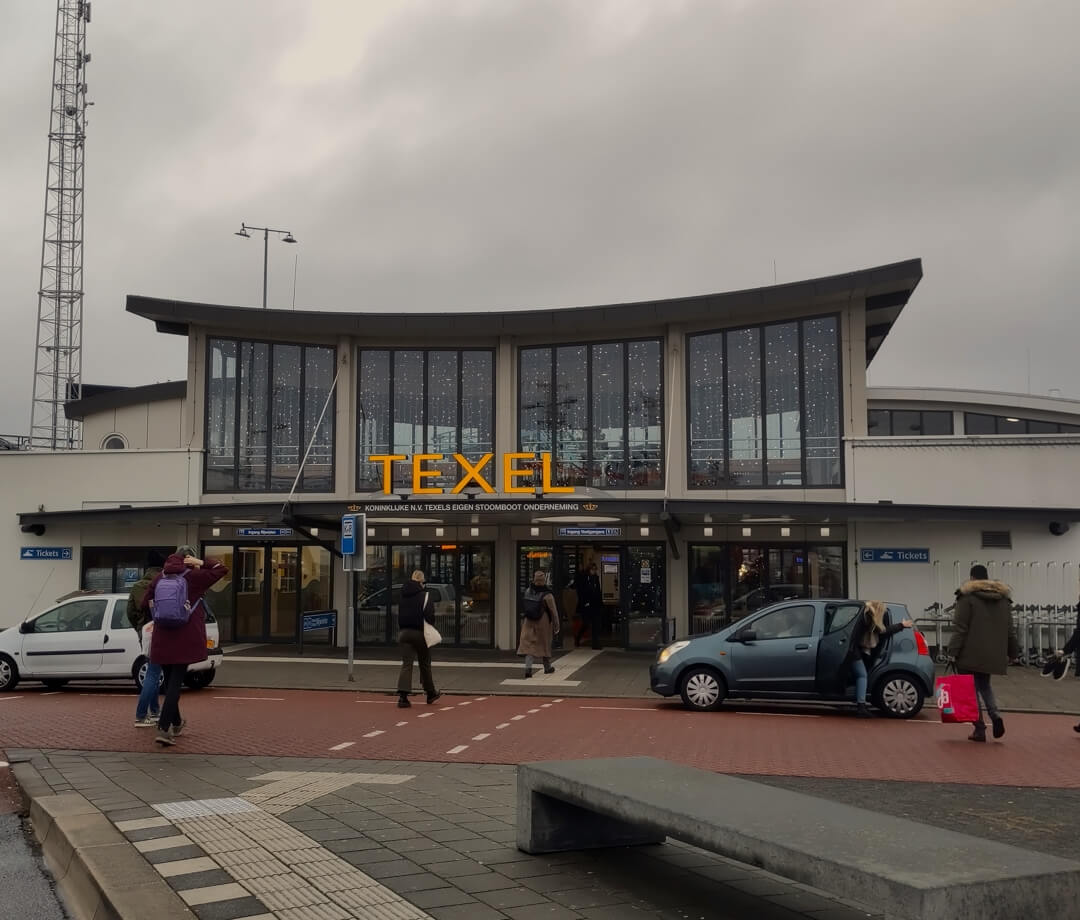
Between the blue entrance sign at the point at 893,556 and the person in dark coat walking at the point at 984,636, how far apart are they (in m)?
9.54

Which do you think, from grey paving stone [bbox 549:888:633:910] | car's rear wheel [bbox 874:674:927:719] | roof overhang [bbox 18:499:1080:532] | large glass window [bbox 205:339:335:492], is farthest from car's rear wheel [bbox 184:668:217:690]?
grey paving stone [bbox 549:888:633:910]

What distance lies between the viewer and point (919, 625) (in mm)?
20578

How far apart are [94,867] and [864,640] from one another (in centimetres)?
1063

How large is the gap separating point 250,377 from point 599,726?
15233 millimetres

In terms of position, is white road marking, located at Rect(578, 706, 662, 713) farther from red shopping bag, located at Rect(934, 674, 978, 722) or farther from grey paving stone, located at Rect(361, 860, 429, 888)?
grey paving stone, located at Rect(361, 860, 429, 888)

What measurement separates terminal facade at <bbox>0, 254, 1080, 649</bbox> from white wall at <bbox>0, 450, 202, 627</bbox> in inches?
2.1

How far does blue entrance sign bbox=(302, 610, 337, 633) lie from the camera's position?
21.5m

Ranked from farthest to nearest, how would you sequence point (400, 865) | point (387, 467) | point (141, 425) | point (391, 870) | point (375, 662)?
point (141, 425) < point (387, 467) < point (375, 662) < point (400, 865) < point (391, 870)

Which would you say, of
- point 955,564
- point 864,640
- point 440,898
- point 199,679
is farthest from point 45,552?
point 440,898

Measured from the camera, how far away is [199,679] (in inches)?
643

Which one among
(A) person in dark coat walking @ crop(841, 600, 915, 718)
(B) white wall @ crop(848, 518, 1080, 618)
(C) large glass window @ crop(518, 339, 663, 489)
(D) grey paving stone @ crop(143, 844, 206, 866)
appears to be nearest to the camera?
(D) grey paving stone @ crop(143, 844, 206, 866)

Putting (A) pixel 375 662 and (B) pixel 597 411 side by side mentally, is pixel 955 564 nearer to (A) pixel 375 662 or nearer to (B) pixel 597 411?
(B) pixel 597 411

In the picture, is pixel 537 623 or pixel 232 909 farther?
pixel 537 623

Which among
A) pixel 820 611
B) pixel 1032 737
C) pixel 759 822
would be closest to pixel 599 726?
pixel 820 611
